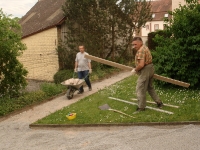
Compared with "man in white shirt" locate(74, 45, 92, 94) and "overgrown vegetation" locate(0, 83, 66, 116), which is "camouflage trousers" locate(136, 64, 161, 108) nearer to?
"man in white shirt" locate(74, 45, 92, 94)

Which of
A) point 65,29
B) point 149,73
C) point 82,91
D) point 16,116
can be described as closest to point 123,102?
point 149,73

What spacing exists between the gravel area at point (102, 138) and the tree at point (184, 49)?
3671 mm

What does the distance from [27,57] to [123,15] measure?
8.37m

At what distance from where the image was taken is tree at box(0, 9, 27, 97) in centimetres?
A: 1052

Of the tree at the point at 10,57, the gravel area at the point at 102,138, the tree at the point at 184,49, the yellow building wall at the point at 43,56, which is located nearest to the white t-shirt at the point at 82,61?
the tree at the point at 10,57

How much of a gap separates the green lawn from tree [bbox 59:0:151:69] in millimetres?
6895

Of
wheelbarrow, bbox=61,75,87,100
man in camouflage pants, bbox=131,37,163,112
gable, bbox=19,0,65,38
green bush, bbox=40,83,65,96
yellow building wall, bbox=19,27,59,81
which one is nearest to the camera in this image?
man in camouflage pants, bbox=131,37,163,112

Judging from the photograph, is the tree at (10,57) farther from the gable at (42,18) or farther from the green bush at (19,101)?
the gable at (42,18)

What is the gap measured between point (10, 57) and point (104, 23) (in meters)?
7.56

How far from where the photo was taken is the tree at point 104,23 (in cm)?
1714

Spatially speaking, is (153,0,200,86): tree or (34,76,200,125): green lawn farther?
(153,0,200,86): tree

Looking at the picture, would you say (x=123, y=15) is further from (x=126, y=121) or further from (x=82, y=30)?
(x=126, y=121)

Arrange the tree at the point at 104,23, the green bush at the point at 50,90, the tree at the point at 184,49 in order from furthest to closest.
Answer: the tree at the point at 104,23 → the green bush at the point at 50,90 → the tree at the point at 184,49

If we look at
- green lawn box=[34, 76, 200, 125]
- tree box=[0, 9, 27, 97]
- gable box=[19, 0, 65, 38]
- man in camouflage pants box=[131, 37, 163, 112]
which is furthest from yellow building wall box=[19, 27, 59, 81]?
man in camouflage pants box=[131, 37, 163, 112]
